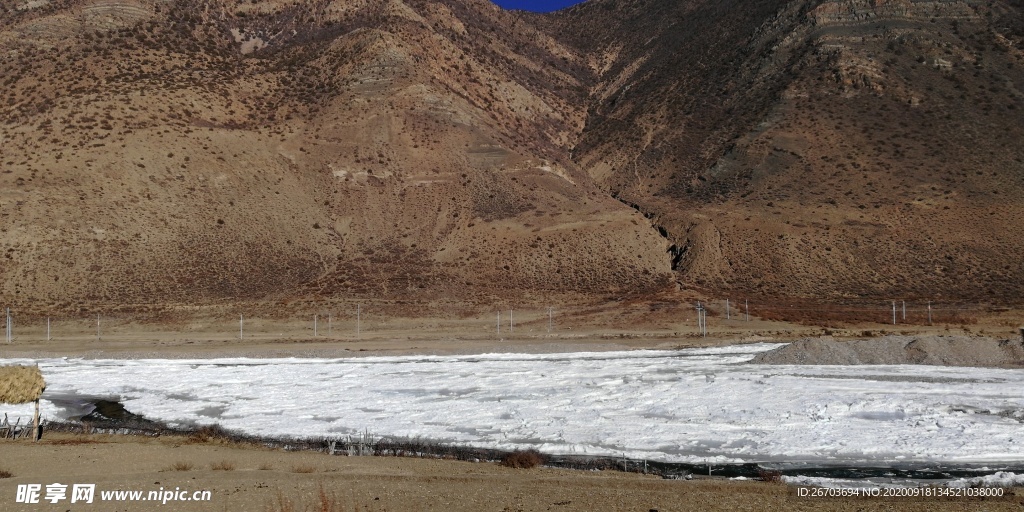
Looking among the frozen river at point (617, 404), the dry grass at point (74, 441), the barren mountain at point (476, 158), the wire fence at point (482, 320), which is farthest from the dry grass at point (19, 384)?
the barren mountain at point (476, 158)

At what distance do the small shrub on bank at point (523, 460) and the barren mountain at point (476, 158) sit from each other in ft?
108

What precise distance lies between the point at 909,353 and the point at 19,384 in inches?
1082

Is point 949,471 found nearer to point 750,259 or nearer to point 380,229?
point 750,259

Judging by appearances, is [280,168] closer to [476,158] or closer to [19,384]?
[476,158]

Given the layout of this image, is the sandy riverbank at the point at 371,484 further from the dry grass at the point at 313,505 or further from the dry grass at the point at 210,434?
the dry grass at the point at 210,434

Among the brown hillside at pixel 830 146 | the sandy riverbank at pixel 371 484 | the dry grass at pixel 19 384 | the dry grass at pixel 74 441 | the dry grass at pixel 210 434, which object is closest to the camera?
the sandy riverbank at pixel 371 484

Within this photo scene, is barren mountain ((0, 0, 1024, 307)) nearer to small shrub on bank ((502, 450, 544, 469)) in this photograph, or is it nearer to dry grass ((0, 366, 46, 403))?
dry grass ((0, 366, 46, 403))

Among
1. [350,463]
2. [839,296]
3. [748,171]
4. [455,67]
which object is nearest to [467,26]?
[455,67]

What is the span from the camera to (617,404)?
68.0ft

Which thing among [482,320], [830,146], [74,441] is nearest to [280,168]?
[482,320]

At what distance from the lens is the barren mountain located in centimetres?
4953

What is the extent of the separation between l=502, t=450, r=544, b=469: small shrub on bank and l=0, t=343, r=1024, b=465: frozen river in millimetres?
939

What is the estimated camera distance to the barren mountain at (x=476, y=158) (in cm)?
4953

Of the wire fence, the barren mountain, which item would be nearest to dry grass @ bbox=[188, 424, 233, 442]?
the wire fence
